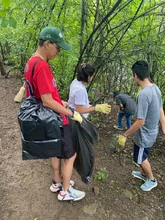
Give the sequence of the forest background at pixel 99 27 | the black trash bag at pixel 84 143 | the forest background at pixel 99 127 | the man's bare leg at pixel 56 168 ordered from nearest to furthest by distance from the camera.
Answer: the black trash bag at pixel 84 143
the man's bare leg at pixel 56 168
the forest background at pixel 99 127
the forest background at pixel 99 27

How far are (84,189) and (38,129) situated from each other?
4.28 ft

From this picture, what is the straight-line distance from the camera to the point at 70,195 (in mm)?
2439

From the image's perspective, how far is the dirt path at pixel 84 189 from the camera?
239 centimetres

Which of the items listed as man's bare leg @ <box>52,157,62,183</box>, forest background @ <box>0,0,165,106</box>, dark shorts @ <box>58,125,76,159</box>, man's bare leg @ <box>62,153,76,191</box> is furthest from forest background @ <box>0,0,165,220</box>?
dark shorts @ <box>58,125,76,159</box>

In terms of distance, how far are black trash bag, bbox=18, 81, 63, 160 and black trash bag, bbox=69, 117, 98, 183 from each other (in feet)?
0.81

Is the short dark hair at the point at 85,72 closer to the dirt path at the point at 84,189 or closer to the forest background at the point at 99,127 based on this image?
the forest background at the point at 99,127

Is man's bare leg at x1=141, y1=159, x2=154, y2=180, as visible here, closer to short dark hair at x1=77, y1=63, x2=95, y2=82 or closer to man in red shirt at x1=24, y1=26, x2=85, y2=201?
man in red shirt at x1=24, y1=26, x2=85, y2=201

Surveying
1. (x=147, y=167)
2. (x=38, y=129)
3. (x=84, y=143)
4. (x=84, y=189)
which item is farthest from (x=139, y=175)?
(x=38, y=129)

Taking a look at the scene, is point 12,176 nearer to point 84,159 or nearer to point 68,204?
point 68,204

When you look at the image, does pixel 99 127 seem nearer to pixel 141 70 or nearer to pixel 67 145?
pixel 141 70

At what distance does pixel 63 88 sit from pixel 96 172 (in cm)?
206

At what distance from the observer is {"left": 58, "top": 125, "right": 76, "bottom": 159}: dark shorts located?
6.85 ft

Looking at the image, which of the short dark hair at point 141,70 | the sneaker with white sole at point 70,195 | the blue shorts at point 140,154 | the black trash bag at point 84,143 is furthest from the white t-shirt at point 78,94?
the sneaker with white sole at point 70,195

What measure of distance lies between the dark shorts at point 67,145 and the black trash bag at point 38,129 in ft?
0.28
